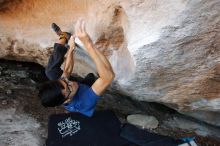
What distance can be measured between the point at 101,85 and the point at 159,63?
0.48 meters

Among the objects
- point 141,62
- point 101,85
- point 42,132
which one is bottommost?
point 42,132

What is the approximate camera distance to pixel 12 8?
3.74 meters

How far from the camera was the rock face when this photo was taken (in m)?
2.49

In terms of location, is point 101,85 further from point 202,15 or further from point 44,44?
point 44,44

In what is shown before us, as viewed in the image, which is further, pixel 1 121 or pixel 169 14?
pixel 1 121

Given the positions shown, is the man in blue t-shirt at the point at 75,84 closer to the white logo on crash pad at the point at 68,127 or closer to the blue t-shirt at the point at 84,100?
the blue t-shirt at the point at 84,100

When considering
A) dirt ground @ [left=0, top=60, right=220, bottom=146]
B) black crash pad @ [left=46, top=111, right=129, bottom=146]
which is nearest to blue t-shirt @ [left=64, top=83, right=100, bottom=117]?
black crash pad @ [left=46, top=111, right=129, bottom=146]

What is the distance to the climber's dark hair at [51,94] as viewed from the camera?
254 centimetres

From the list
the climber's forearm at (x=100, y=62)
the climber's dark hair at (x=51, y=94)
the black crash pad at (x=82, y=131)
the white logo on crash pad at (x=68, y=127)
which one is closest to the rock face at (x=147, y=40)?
the climber's forearm at (x=100, y=62)

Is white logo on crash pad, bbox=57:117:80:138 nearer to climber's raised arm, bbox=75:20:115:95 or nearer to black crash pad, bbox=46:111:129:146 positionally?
black crash pad, bbox=46:111:129:146

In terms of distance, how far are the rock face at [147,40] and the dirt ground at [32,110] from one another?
396 millimetres

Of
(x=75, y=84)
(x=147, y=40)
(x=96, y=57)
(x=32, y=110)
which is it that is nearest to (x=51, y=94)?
(x=75, y=84)

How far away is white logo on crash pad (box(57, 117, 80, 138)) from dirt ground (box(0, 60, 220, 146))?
29 centimetres

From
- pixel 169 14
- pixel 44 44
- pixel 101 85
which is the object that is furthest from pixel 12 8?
pixel 169 14
